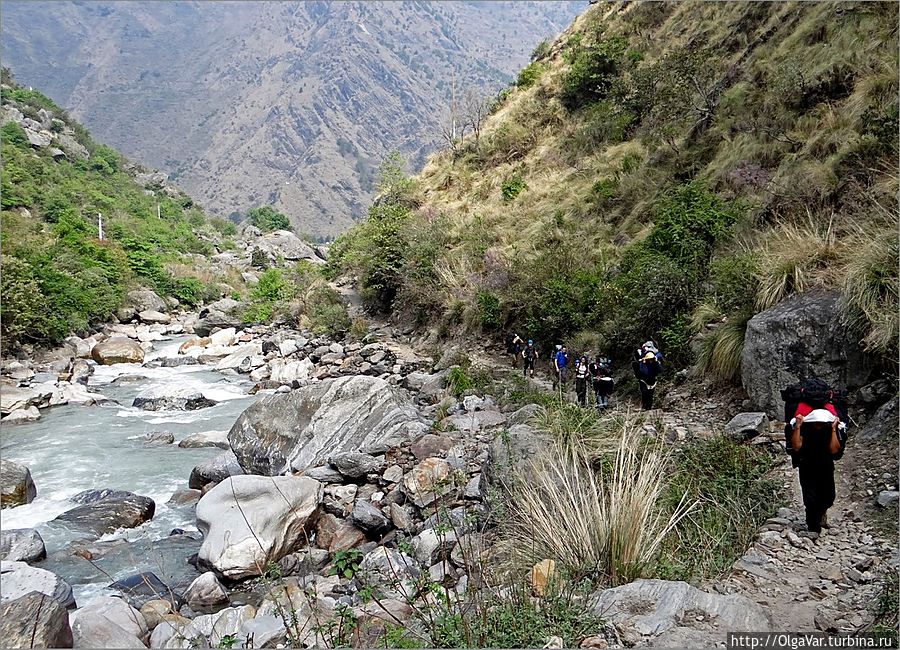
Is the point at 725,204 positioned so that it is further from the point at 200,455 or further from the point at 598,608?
the point at 200,455

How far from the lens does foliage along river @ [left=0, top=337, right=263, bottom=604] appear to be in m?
6.98

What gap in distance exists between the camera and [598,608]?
3.09 m

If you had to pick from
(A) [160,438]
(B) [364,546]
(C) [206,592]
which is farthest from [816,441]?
(A) [160,438]

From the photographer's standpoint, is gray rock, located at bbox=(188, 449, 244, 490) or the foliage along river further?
gray rock, located at bbox=(188, 449, 244, 490)

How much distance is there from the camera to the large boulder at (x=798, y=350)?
5812mm

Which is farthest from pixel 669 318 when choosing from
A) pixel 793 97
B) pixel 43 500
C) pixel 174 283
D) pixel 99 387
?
pixel 174 283

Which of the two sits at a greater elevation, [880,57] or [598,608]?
[880,57]

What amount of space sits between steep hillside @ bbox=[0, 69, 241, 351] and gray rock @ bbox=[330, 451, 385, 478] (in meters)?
17.7

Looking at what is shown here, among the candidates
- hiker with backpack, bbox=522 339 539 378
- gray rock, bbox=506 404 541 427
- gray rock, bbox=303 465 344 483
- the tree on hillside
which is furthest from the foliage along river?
the tree on hillside

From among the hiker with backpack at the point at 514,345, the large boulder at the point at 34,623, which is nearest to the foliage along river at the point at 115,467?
the large boulder at the point at 34,623

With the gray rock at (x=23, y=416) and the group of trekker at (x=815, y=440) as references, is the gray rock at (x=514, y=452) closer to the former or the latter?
the group of trekker at (x=815, y=440)

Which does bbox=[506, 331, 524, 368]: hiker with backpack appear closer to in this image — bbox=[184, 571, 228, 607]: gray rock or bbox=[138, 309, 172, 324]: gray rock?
bbox=[184, 571, 228, 607]: gray rock

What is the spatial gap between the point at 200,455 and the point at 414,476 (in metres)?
5.92

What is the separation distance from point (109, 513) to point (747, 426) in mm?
8714
